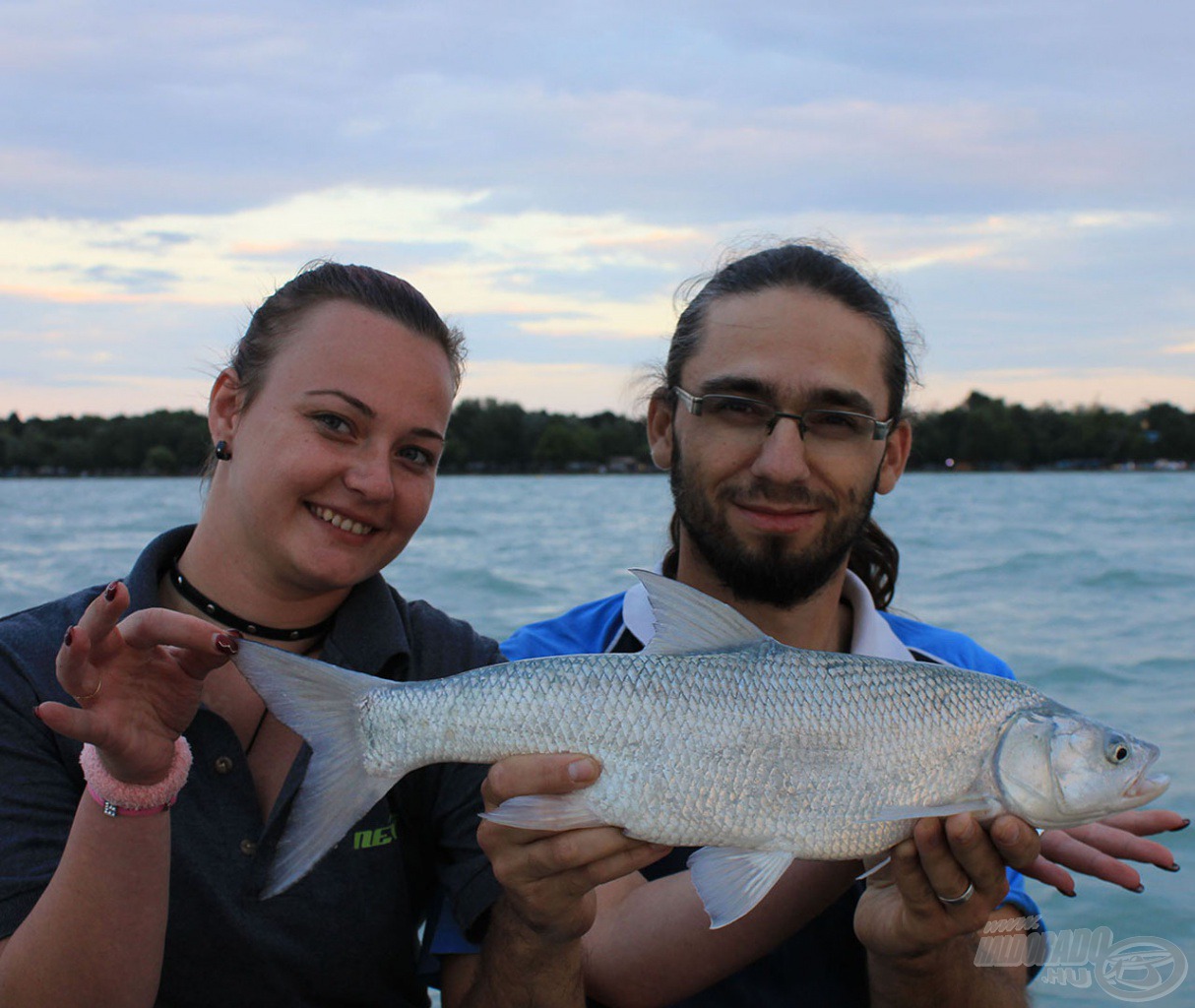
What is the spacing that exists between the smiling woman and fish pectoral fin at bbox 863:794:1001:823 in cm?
60

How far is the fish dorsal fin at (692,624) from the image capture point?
106 inches

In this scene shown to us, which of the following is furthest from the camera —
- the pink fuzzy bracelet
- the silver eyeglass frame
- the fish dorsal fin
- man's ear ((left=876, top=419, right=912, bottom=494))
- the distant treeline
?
the distant treeline

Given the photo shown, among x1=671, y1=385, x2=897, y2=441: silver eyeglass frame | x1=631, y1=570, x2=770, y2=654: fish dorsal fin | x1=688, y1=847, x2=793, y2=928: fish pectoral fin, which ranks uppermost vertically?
x1=671, y1=385, x2=897, y2=441: silver eyeglass frame

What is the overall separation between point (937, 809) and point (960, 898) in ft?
0.84

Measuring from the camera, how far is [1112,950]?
18.6 ft

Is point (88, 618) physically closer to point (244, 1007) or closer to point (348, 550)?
point (348, 550)

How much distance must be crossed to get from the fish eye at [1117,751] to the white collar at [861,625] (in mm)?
1006

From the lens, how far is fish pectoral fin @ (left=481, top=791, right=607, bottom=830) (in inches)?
95.6

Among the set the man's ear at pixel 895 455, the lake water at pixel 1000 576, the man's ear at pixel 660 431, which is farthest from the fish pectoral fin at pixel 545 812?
the lake water at pixel 1000 576

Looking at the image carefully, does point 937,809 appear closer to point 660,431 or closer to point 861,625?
point 861,625

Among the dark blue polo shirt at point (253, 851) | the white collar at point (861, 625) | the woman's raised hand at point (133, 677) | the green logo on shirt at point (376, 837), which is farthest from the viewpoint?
the white collar at point (861, 625)

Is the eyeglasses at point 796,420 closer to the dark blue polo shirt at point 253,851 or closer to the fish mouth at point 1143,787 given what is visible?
the dark blue polo shirt at point 253,851

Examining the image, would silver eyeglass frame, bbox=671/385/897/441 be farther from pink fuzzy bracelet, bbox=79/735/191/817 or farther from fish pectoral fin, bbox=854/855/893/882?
pink fuzzy bracelet, bbox=79/735/191/817

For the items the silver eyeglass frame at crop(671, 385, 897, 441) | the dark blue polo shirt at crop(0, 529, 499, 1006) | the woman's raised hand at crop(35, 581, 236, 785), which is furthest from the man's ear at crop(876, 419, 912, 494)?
the woman's raised hand at crop(35, 581, 236, 785)
